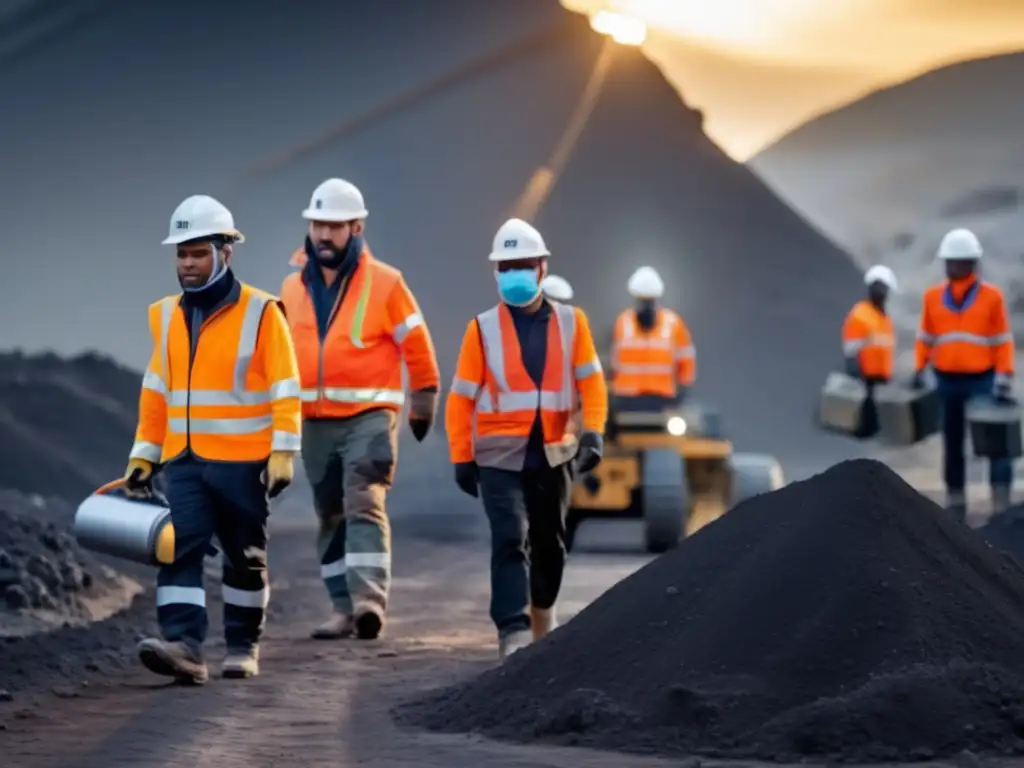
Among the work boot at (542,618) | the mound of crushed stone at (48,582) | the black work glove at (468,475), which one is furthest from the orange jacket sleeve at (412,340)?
the mound of crushed stone at (48,582)

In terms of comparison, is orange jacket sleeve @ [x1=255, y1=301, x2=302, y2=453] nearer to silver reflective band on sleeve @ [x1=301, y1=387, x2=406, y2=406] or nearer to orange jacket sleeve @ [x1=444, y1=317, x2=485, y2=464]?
orange jacket sleeve @ [x1=444, y1=317, x2=485, y2=464]

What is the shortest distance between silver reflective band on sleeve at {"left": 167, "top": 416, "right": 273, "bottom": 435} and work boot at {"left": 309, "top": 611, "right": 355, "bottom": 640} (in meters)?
1.91

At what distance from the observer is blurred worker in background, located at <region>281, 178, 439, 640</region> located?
1058 centimetres

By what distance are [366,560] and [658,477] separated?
464 centimetres

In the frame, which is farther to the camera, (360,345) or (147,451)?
(360,345)

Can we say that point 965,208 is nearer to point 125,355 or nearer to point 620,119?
point 620,119

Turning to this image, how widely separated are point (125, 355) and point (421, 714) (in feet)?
65.2

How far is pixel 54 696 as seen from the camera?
345 inches

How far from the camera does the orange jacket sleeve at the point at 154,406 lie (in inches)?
361

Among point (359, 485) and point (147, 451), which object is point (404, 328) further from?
point (147, 451)

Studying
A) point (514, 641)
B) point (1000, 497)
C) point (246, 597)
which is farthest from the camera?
point (1000, 497)

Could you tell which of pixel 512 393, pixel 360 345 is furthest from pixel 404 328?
pixel 512 393

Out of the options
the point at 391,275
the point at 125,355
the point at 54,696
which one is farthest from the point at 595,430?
the point at 125,355

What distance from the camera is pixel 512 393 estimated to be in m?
9.59
